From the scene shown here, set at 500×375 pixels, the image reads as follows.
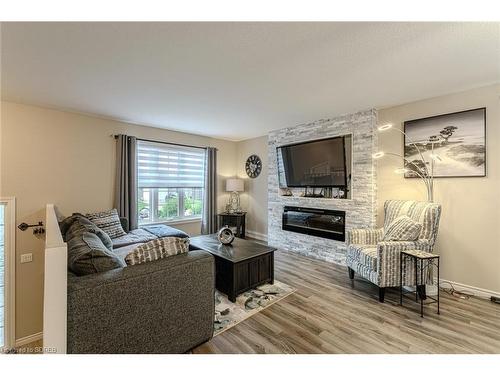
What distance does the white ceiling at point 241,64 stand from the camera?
166 cm

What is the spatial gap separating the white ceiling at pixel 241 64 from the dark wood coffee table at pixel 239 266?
6.58 ft

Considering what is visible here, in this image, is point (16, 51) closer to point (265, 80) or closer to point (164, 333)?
point (265, 80)

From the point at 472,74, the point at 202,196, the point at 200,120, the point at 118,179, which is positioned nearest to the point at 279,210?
the point at 202,196

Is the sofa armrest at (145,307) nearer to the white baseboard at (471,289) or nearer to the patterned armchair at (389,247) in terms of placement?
the patterned armchair at (389,247)

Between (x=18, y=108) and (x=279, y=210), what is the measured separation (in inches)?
174

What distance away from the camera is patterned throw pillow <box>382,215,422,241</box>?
263cm

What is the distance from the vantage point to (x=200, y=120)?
158 inches

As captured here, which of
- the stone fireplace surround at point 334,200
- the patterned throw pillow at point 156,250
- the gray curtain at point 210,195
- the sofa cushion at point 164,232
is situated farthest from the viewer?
the gray curtain at point 210,195

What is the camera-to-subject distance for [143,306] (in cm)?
150

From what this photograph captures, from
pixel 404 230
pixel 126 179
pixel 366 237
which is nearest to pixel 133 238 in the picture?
pixel 126 179

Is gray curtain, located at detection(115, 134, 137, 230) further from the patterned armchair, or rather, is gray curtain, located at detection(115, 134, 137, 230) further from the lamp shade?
the patterned armchair

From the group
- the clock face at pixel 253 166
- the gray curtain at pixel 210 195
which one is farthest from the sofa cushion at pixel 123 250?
the clock face at pixel 253 166

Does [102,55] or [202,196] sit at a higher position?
[102,55]

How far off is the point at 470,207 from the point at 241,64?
3166 millimetres
